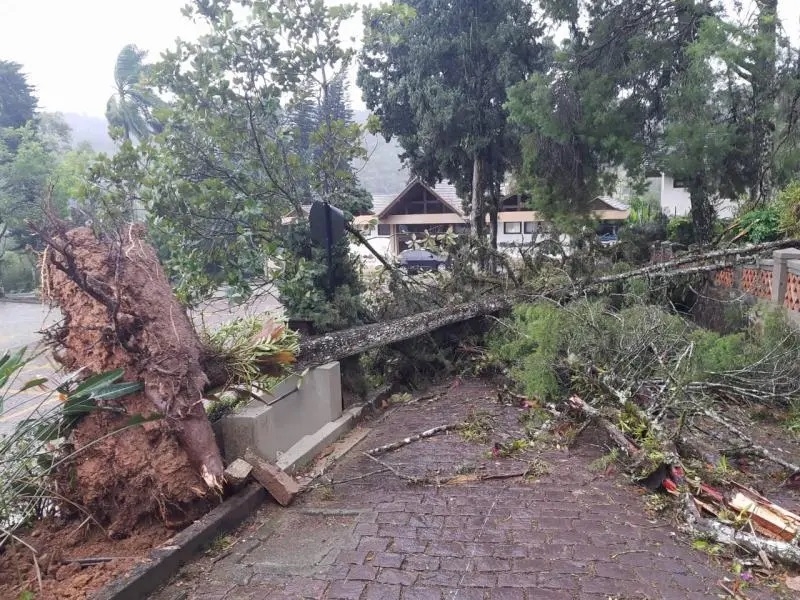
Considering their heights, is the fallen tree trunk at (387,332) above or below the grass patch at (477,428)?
above

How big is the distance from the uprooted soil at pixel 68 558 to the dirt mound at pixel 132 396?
0.10m

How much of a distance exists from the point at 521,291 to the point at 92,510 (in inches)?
228

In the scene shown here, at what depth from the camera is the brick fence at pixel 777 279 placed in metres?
7.38

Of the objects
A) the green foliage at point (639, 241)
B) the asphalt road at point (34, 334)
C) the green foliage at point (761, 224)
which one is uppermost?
the green foliage at point (761, 224)

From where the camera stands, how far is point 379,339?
587 centimetres

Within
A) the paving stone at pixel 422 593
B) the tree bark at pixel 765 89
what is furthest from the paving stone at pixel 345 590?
the tree bark at pixel 765 89

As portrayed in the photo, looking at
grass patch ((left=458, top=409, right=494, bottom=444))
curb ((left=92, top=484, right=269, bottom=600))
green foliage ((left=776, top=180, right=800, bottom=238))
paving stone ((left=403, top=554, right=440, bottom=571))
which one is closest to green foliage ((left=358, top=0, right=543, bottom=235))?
green foliage ((left=776, top=180, right=800, bottom=238))

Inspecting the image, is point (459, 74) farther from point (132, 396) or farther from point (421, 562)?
point (421, 562)

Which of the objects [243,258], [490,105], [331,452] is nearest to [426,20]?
[490,105]

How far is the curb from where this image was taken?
101 inches

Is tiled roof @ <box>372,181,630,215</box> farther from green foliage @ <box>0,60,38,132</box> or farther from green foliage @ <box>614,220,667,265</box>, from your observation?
green foliage @ <box>0,60,38,132</box>

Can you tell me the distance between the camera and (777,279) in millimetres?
7750

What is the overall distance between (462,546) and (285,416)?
198 centimetres

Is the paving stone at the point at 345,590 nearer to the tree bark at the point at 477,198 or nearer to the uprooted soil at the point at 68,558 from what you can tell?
the uprooted soil at the point at 68,558
